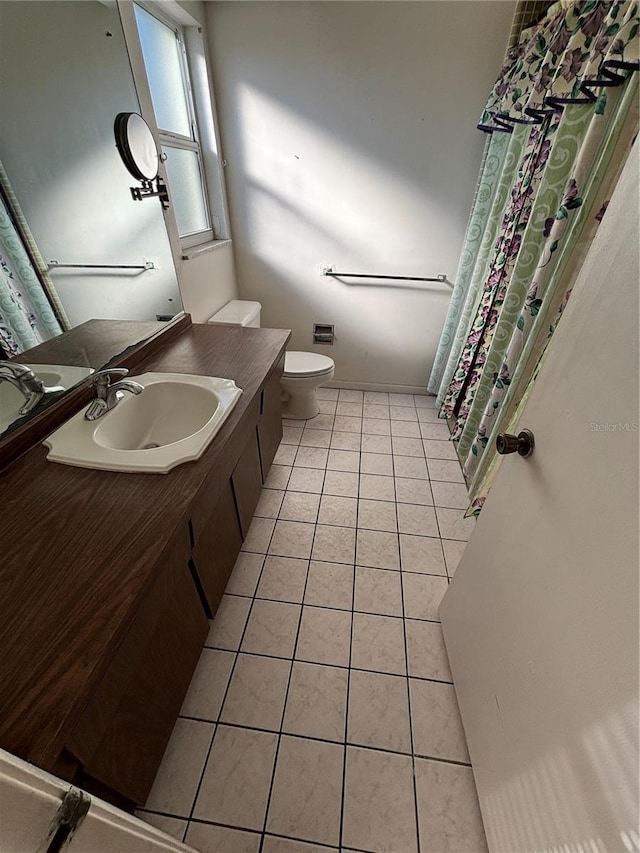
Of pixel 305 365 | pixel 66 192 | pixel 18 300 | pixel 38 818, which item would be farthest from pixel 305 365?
pixel 38 818

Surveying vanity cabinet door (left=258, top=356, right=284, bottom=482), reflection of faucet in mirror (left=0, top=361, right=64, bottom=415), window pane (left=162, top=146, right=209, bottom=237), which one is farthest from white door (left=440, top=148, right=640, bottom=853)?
window pane (left=162, top=146, right=209, bottom=237)

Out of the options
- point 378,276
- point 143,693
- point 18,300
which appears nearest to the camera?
point 143,693

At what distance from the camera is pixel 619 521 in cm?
54

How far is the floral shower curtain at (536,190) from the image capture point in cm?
106

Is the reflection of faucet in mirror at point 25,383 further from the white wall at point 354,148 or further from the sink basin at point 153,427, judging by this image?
the white wall at point 354,148

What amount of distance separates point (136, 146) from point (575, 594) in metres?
1.85

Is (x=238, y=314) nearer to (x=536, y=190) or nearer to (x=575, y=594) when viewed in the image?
(x=536, y=190)

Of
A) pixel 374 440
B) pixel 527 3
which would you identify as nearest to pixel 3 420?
pixel 374 440

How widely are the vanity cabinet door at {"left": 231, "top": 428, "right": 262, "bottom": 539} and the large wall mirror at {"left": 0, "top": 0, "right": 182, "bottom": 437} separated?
23.1 inches

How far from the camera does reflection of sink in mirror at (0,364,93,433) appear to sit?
901 mm

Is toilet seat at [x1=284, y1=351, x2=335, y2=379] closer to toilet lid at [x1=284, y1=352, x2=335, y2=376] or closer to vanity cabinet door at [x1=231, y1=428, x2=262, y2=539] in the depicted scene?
toilet lid at [x1=284, y1=352, x2=335, y2=376]

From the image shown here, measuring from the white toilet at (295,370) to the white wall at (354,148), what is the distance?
1.13 feet

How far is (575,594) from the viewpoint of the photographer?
0.63 metres

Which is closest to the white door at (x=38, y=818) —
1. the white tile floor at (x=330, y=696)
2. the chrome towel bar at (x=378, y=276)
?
the white tile floor at (x=330, y=696)
